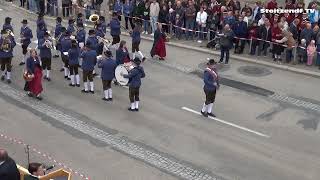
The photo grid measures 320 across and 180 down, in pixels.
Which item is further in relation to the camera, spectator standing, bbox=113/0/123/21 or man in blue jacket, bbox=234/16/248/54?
spectator standing, bbox=113/0/123/21

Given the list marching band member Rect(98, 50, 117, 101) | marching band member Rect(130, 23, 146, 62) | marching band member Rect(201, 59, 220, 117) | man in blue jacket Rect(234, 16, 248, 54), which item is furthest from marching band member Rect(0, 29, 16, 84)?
man in blue jacket Rect(234, 16, 248, 54)

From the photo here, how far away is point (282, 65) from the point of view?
2231cm

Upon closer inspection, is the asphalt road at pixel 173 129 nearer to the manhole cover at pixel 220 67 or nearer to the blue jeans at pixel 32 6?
the manhole cover at pixel 220 67

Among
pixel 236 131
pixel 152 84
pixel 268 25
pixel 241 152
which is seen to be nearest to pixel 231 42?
pixel 268 25

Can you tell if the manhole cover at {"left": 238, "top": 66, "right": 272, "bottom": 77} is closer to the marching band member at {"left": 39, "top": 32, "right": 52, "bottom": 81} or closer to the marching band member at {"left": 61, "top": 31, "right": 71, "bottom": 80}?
the marching band member at {"left": 61, "top": 31, "right": 71, "bottom": 80}

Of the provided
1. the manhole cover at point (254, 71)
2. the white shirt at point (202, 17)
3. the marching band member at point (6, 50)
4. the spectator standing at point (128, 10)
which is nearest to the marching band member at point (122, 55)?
the marching band member at point (6, 50)

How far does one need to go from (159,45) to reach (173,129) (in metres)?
6.66

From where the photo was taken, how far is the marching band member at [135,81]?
1711 centimetres

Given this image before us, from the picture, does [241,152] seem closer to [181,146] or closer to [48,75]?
[181,146]

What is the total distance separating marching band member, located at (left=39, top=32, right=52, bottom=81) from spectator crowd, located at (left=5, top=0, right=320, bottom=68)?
21.5 ft

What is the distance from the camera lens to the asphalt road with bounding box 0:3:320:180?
1440 centimetres

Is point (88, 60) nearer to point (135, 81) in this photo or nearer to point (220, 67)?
point (135, 81)

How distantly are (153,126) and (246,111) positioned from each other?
10.4 ft

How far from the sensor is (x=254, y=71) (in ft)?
71.6
